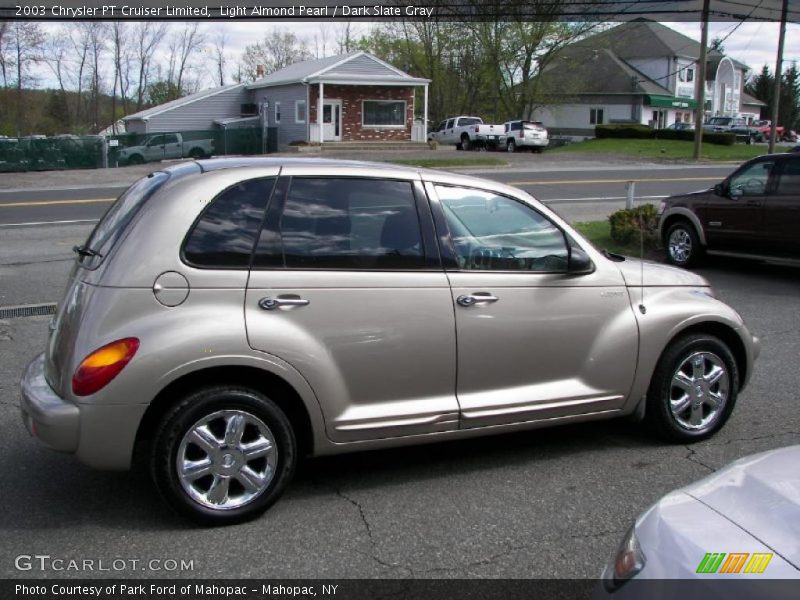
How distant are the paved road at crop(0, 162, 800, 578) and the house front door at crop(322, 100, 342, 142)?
42682 millimetres

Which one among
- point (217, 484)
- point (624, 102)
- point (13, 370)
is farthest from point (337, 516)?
point (624, 102)

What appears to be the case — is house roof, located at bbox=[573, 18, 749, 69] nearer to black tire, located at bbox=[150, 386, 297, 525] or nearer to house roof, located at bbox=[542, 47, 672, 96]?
house roof, located at bbox=[542, 47, 672, 96]

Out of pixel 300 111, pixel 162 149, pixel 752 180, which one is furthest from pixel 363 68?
pixel 752 180

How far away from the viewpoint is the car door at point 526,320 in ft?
15.5

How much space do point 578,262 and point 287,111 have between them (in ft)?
154

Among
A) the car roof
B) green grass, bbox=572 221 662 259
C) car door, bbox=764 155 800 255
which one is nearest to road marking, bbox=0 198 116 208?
green grass, bbox=572 221 662 259

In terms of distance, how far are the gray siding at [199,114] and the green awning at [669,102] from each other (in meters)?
35.1

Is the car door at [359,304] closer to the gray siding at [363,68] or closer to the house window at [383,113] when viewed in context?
the gray siding at [363,68]

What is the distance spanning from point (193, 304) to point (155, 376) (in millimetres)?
393

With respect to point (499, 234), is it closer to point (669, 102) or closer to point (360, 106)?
point (360, 106)

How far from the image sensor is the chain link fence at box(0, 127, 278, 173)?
33.5m

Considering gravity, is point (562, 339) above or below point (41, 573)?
above

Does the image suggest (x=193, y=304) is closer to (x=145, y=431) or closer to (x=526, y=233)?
(x=145, y=431)

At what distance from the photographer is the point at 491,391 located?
15.7 feet
